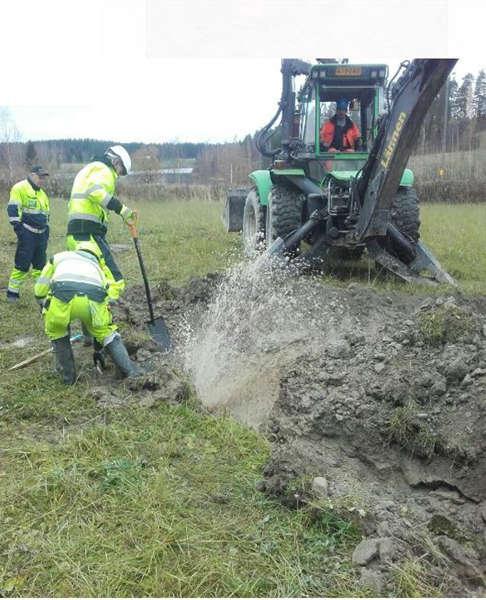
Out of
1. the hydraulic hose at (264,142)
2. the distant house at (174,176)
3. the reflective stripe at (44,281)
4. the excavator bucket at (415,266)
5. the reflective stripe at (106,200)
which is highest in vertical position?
the distant house at (174,176)

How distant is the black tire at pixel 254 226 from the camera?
8.52 meters

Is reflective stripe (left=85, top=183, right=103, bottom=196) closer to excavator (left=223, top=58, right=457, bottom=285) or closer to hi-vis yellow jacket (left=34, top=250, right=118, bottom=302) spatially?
hi-vis yellow jacket (left=34, top=250, right=118, bottom=302)

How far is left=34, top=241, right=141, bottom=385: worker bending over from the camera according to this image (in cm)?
416

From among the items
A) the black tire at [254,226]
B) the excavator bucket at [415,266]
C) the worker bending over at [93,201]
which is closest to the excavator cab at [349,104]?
the excavator bucket at [415,266]

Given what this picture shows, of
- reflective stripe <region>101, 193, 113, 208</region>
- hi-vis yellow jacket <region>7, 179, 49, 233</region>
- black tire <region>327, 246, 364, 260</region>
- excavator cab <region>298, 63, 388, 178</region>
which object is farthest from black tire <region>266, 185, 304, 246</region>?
hi-vis yellow jacket <region>7, 179, 49, 233</region>

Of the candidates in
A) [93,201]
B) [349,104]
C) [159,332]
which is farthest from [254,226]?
[159,332]

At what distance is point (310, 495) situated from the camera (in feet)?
9.15

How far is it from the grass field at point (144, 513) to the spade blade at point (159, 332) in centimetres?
117

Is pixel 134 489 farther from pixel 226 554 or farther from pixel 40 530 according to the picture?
pixel 226 554

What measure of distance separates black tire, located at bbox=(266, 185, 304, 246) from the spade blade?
8.67ft

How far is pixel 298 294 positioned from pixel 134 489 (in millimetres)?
3761

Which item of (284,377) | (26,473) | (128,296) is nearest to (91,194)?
(128,296)

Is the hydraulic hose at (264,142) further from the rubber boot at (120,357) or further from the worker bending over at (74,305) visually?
the rubber boot at (120,357)

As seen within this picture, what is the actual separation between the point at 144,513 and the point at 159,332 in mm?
2791
